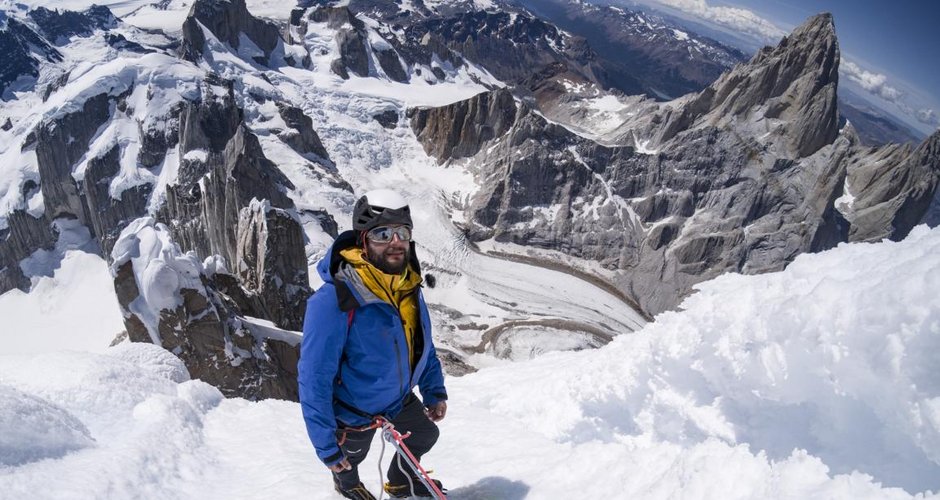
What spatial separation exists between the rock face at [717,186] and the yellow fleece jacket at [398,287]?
76.8 metres

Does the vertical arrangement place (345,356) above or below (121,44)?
above

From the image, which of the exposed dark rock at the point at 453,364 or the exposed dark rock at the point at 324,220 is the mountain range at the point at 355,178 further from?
the exposed dark rock at the point at 453,364

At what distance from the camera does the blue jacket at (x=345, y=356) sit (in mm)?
3855

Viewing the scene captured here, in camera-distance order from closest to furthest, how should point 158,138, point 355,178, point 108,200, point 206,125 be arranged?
1. point 206,125
2. point 108,200
3. point 158,138
4. point 355,178

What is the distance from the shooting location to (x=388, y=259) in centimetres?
408

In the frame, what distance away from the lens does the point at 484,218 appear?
83562mm

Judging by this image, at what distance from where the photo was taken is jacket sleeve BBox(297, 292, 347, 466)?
384 centimetres

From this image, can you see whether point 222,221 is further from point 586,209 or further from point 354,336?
point 586,209

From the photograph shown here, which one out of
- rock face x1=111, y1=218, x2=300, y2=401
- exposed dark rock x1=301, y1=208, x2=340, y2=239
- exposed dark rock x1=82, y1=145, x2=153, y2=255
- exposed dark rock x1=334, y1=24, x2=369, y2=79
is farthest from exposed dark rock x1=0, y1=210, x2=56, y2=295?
exposed dark rock x1=334, y1=24, x2=369, y2=79

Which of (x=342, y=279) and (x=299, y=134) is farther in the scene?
(x=299, y=134)

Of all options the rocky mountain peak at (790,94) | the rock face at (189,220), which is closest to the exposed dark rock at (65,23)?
the rock face at (189,220)

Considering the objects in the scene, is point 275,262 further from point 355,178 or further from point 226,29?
point 226,29

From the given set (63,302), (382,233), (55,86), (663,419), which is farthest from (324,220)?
(382,233)

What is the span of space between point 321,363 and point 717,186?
89.5 m
